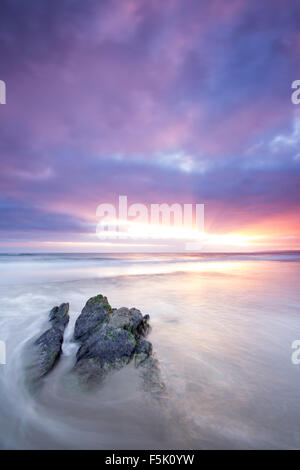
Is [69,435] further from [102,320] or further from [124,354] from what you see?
[102,320]

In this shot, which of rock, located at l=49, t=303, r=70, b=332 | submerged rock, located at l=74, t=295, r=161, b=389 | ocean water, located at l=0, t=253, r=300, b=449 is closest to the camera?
ocean water, located at l=0, t=253, r=300, b=449

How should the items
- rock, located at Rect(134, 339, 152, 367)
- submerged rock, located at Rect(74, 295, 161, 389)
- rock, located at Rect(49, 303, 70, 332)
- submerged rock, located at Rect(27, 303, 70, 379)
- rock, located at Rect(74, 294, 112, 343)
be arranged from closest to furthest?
submerged rock, located at Rect(74, 295, 161, 389)
submerged rock, located at Rect(27, 303, 70, 379)
rock, located at Rect(134, 339, 152, 367)
rock, located at Rect(74, 294, 112, 343)
rock, located at Rect(49, 303, 70, 332)

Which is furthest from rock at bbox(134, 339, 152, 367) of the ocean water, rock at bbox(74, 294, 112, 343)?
rock at bbox(74, 294, 112, 343)

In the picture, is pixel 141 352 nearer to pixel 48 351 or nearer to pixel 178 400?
pixel 178 400

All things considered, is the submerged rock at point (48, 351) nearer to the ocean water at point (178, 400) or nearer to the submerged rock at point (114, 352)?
the ocean water at point (178, 400)

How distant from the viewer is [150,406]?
2.91 meters

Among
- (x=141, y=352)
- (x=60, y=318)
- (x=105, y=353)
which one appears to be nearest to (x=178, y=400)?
(x=141, y=352)

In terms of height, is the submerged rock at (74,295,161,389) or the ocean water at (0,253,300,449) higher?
the submerged rock at (74,295,161,389)

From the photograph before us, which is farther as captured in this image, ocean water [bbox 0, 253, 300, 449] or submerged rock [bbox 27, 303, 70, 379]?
submerged rock [bbox 27, 303, 70, 379]

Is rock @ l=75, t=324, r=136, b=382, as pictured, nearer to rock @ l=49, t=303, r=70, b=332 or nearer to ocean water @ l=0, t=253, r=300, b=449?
ocean water @ l=0, t=253, r=300, b=449

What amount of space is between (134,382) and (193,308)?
517 centimetres

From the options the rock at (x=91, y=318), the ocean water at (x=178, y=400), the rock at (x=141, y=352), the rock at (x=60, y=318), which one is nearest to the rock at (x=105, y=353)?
the rock at (x=141, y=352)

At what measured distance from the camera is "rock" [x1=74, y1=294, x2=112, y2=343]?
5.11 meters
